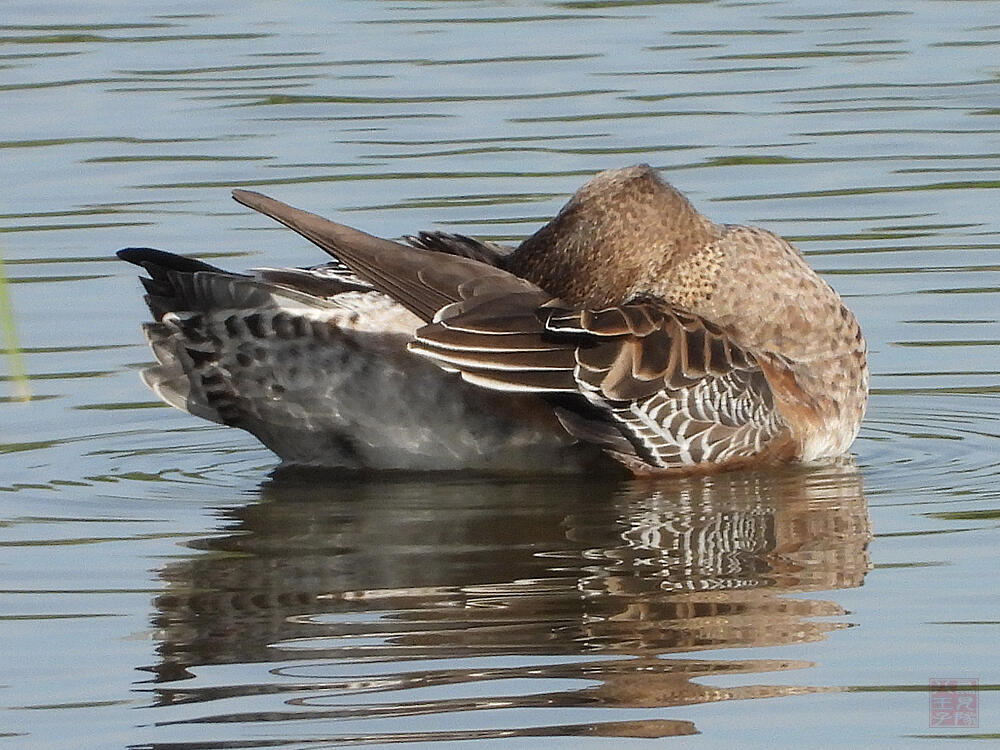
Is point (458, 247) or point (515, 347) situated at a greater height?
point (458, 247)

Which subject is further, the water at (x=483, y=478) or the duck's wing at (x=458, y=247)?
the duck's wing at (x=458, y=247)

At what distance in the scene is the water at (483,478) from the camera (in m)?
7.03

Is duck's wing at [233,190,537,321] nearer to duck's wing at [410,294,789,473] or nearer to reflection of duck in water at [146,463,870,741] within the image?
duck's wing at [410,294,789,473]

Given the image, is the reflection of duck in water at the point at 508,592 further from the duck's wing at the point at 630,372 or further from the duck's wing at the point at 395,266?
the duck's wing at the point at 395,266

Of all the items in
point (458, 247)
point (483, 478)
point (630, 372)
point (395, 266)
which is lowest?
point (483, 478)

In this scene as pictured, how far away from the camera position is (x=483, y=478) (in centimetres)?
978

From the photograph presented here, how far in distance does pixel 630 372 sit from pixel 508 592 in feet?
5.09

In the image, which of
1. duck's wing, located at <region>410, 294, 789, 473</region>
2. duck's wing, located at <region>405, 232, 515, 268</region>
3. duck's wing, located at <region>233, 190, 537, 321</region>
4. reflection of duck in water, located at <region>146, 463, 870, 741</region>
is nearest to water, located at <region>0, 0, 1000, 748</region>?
reflection of duck in water, located at <region>146, 463, 870, 741</region>

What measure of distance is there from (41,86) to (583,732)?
32.1 ft

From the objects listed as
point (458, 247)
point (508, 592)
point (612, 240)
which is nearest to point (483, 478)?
point (458, 247)

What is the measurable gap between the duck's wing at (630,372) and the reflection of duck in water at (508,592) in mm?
177

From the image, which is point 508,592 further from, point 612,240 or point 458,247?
point 458,247

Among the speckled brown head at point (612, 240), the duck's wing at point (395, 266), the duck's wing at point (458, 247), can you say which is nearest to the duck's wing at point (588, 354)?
the duck's wing at point (395, 266)

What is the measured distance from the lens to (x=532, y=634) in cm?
754
